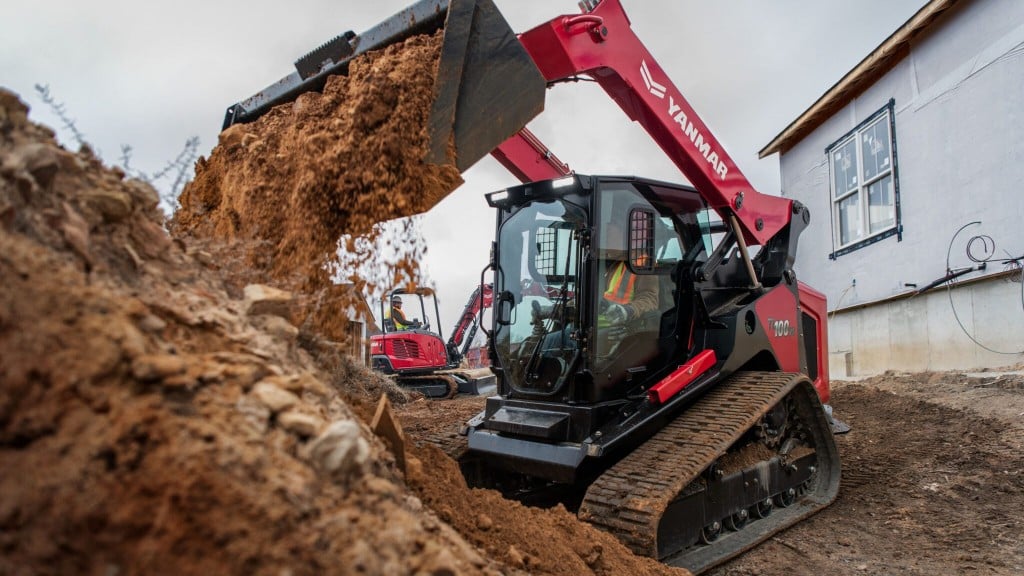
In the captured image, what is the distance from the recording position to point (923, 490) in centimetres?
496

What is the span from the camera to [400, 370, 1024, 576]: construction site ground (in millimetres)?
3781

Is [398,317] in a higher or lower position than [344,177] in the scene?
higher

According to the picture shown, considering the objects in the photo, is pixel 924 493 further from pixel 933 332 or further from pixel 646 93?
pixel 933 332

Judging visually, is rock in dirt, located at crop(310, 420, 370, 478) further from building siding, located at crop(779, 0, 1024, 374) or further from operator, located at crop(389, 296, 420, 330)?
operator, located at crop(389, 296, 420, 330)

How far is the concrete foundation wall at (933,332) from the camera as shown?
6.99 meters

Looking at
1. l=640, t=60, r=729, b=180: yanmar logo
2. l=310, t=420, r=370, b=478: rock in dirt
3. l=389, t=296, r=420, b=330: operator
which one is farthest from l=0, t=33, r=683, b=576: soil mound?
l=389, t=296, r=420, b=330: operator

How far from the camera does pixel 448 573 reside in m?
1.48

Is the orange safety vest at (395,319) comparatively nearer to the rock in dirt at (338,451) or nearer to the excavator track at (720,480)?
the excavator track at (720,480)

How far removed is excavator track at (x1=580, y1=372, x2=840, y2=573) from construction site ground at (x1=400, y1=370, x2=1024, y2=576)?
0.55 ft

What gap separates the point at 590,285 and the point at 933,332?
6.31 m

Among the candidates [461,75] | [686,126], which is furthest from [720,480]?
[461,75]

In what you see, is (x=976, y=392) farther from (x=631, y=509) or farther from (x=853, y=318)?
Result: (x=631, y=509)

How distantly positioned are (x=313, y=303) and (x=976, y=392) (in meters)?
6.98

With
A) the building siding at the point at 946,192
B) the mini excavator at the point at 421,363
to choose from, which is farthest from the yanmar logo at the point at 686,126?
the mini excavator at the point at 421,363
